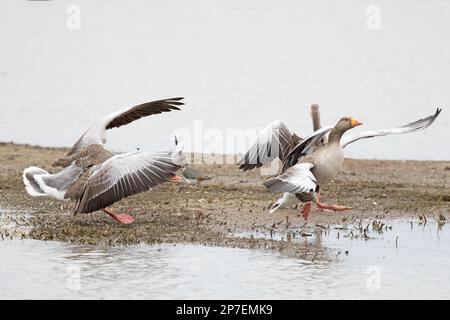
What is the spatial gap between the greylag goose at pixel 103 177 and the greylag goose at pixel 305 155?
1.23 metres

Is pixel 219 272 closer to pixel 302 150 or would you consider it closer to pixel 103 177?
pixel 103 177

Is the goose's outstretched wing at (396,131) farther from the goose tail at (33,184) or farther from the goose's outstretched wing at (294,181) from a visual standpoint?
the goose tail at (33,184)

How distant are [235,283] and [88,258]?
1.63 metres

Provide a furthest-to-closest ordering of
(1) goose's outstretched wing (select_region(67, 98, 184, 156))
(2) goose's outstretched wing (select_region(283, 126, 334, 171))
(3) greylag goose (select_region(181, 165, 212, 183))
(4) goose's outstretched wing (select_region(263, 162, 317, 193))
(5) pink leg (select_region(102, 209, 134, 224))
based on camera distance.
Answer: (3) greylag goose (select_region(181, 165, 212, 183)) → (1) goose's outstretched wing (select_region(67, 98, 184, 156)) → (2) goose's outstretched wing (select_region(283, 126, 334, 171)) → (5) pink leg (select_region(102, 209, 134, 224)) → (4) goose's outstretched wing (select_region(263, 162, 317, 193))

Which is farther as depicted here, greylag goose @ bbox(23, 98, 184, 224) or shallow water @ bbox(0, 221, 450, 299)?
greylag goose @ bbox(23, 98, 184, 224)

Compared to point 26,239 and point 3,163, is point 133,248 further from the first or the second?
point 3,163

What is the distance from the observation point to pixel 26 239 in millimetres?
8898

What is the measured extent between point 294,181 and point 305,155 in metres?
1.25

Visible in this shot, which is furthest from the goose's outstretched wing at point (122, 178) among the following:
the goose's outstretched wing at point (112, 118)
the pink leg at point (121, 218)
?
the goose's outstretched wing at point (112, 118)

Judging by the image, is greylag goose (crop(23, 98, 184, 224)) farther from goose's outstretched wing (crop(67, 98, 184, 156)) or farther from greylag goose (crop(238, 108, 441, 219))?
greylag goose (crop(238, 108, 441, 219))

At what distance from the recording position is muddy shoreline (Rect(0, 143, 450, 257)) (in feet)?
29.6

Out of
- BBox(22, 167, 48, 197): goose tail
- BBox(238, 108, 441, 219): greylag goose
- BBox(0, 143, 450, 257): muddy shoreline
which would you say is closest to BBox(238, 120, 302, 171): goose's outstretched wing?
BBox(238, 108, 441, 219): greylag goose

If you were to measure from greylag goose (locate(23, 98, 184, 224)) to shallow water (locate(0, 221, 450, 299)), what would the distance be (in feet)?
2.65
